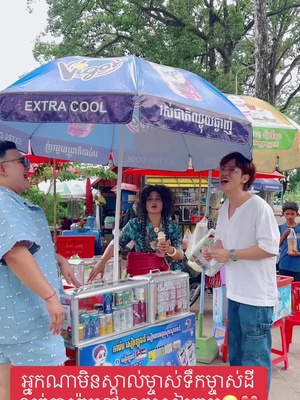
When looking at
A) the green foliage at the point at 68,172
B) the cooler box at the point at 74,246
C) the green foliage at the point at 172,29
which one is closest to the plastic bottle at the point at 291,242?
the cooler box at the point at 74,246

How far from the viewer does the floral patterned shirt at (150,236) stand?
12.6 feet

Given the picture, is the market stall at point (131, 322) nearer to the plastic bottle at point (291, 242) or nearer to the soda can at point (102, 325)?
the soda can at point (102, 325)

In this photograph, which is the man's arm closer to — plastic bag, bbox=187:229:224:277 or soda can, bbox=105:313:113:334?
soda can, bbox=105:313:113:334

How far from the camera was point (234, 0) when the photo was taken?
15.9 m

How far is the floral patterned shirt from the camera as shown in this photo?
3.84 meters

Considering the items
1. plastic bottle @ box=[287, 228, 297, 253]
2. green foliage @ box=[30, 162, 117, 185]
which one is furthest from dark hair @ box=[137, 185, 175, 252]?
green foliage @ box=[30, 162, 117, 185]

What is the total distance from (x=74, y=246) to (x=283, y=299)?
14.5ft

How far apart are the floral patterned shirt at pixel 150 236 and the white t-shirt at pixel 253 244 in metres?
0.77

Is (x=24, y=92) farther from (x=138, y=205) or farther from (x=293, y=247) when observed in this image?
(x=293, y=247)

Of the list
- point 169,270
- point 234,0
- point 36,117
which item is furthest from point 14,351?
point 234,0

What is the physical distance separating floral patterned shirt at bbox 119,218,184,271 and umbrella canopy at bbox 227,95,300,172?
995mm

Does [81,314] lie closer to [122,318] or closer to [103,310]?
[103,310]

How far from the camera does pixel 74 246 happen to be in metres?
7.79

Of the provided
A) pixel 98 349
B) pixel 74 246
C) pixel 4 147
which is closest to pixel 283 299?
pixel 98 349
